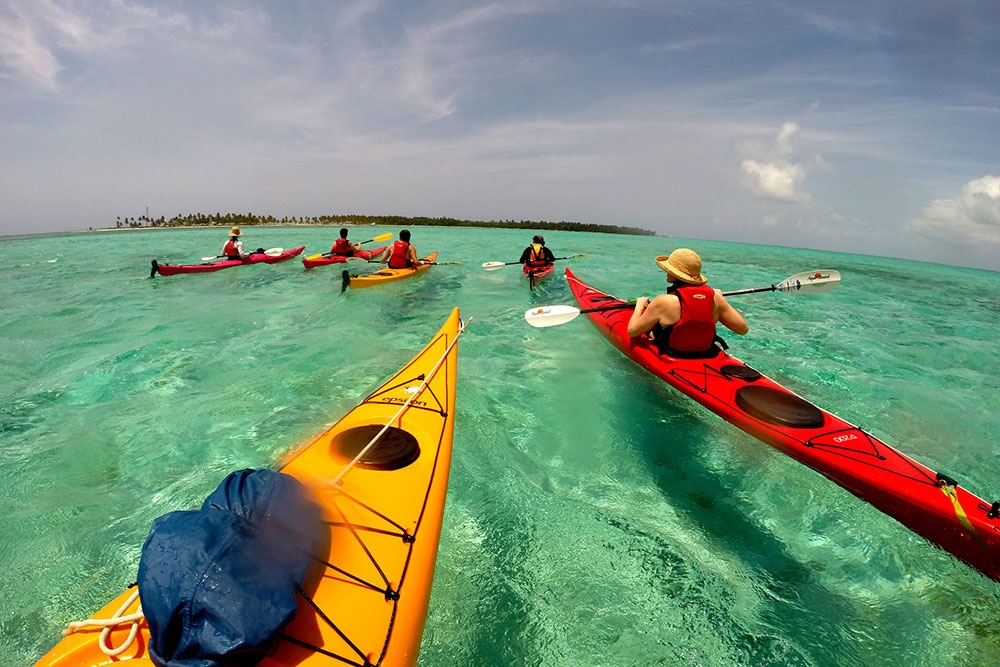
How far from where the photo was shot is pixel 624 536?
3748mm

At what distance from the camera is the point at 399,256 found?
12445mm

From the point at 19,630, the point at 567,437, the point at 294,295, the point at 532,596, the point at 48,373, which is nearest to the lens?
the point at 19,630

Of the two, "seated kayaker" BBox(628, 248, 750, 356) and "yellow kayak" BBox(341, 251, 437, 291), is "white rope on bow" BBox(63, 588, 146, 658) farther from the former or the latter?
"yellow kayak" BBox(341, 251, 437, 291)

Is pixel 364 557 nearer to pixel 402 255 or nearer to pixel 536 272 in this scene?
pixel 402 255

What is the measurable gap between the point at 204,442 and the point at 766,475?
634cm

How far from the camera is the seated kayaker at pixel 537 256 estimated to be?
13.2m

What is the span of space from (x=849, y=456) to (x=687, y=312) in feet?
6.92

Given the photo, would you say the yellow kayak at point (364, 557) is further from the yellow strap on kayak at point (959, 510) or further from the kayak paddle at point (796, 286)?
the yellow strap on kayak at point (959, 510)

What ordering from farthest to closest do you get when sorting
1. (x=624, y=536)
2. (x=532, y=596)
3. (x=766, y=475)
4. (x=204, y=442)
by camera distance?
(x=204, y=442), (x=766, y=475), (x=624, y=536), (x=532, y=596)

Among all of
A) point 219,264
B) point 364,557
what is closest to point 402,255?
point 219,264

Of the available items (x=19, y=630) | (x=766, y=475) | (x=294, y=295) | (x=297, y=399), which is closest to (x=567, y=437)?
(x=766, y=475)

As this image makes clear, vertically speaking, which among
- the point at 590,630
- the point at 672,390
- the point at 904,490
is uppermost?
the point at 904,490

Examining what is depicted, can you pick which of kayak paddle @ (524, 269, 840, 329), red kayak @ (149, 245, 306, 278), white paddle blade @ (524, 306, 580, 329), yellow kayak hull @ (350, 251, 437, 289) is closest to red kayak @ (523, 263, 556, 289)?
yellow kayak hull @ (350, 251, 437, 289)

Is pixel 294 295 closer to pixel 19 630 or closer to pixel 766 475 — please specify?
pixel 19 630
